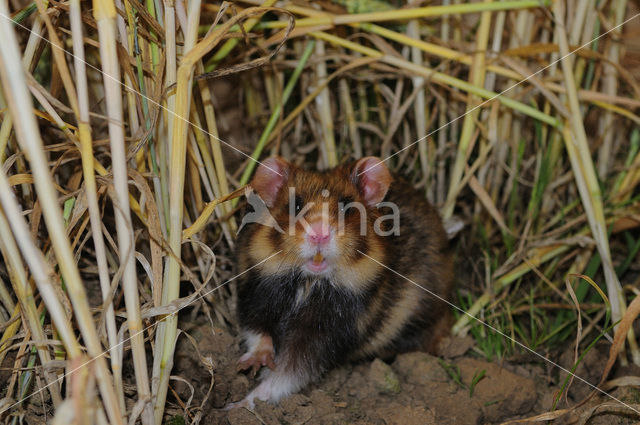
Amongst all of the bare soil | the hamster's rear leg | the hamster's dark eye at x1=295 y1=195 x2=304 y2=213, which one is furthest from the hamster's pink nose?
the hamster's rear leg

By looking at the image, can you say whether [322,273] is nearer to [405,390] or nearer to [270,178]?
[270,178]

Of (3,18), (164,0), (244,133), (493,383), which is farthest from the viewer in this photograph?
(244,133)

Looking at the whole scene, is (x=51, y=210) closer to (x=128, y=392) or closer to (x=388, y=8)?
(x=128, y=392)

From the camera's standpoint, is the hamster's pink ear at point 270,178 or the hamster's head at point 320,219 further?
the hamster's pink ear at point 270,178

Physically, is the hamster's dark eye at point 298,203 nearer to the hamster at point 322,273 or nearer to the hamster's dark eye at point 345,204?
the hamster at point 322,273

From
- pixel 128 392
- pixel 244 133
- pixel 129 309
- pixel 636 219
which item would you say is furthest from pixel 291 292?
pixel 636 219

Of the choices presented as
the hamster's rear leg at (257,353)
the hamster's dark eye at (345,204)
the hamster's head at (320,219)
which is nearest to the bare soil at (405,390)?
the hamster's rear leg at (257,353)
